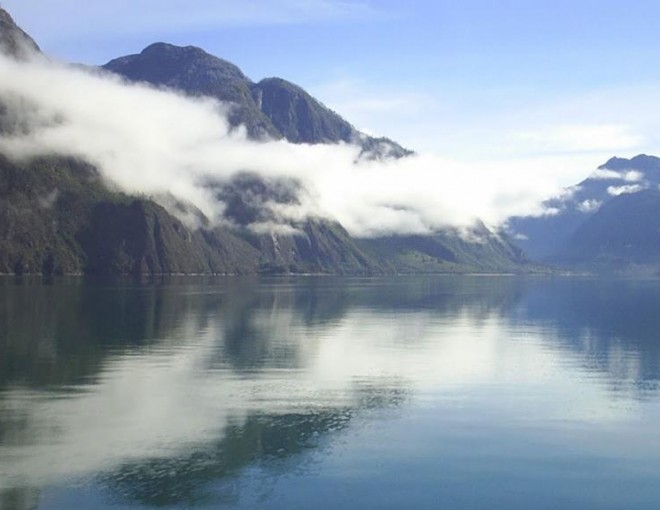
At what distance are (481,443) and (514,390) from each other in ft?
91.0

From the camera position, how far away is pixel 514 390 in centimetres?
9769

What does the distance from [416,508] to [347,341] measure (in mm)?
87225

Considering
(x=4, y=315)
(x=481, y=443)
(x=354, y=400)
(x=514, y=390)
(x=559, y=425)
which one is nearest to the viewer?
(x=481, y=443)

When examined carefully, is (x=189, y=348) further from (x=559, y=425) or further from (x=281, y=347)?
(x=559, y=425)

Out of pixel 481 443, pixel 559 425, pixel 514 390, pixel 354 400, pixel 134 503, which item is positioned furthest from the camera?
pixel 514 390

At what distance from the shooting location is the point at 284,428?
75000 mm

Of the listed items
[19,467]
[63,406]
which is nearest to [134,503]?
[19,467]

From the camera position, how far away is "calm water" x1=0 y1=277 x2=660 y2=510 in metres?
58.2

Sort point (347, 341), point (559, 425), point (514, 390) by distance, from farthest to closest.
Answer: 1. point (347, 341)
2. point (514, 390)
3. point (559, 425)

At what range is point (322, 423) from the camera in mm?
77375

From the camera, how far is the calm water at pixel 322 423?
191 ft

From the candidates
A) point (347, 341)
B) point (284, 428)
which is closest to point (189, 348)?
point (347, 341)

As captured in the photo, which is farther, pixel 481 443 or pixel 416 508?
pixel 481 443

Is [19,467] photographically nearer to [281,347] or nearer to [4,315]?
[281,347]
